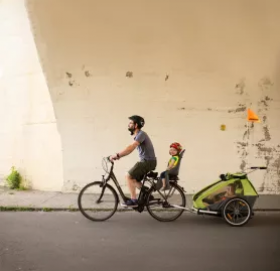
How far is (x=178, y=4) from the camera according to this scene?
9094 mm

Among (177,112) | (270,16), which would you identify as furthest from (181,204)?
(270,16)

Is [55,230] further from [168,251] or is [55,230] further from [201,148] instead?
[201,148]

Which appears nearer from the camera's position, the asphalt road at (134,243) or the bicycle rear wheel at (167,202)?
the asphalt road at (134,243)

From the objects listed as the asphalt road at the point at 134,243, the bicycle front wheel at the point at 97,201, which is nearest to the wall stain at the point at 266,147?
the asphalt road at the point at 134,243

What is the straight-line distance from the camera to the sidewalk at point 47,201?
8.09 meters

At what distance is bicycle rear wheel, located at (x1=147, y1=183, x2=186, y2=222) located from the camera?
23.1ft

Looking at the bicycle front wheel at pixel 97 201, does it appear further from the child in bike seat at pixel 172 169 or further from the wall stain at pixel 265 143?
the wall stain at pixel 265 143

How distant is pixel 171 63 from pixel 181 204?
11.7ft

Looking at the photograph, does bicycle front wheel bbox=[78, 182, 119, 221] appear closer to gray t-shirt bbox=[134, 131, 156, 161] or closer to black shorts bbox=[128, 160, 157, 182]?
black shorts bbox=[128, 160, 157, 182]

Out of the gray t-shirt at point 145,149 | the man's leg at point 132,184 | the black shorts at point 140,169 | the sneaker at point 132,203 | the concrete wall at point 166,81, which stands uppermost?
the concrete wall at point 166,81

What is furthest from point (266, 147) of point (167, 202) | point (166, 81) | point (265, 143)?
point (167, 202)

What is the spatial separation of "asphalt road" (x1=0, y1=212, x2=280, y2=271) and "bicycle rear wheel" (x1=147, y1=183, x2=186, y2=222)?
0.50ft

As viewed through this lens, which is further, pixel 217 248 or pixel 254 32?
pixel 254 32

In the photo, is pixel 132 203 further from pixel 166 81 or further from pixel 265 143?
pixel 265 143
